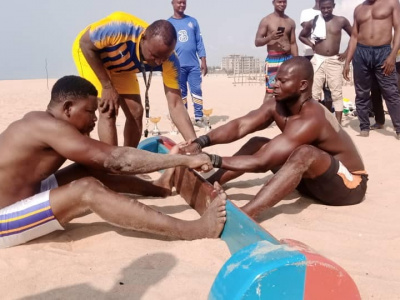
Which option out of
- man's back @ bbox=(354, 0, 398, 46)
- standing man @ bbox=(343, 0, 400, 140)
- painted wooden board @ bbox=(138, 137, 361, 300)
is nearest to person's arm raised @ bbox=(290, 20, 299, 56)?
standing man @ bbox=(343, 0, 400, 140)

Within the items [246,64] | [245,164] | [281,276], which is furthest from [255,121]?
[246,64]

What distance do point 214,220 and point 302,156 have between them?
72 cm

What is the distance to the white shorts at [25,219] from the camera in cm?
229

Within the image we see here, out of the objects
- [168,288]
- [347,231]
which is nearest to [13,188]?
[168,288]

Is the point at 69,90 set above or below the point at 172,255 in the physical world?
above

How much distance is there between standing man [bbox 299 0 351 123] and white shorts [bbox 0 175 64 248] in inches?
208

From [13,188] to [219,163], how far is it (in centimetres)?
131

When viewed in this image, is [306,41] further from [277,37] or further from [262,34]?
[262,34]

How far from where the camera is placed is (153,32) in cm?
322

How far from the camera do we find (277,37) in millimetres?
6609

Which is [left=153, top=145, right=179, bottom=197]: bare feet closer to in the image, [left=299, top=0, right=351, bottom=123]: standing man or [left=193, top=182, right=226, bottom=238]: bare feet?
[left=193, top=182, right=226, bottom=238]: bare feet

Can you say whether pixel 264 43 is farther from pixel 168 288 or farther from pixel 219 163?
pixel 168 288

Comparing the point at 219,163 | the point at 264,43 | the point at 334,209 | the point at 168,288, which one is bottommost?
the point at 334,209

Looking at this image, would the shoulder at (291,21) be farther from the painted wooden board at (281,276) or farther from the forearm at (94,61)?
the painted wooden board at (281,276)
